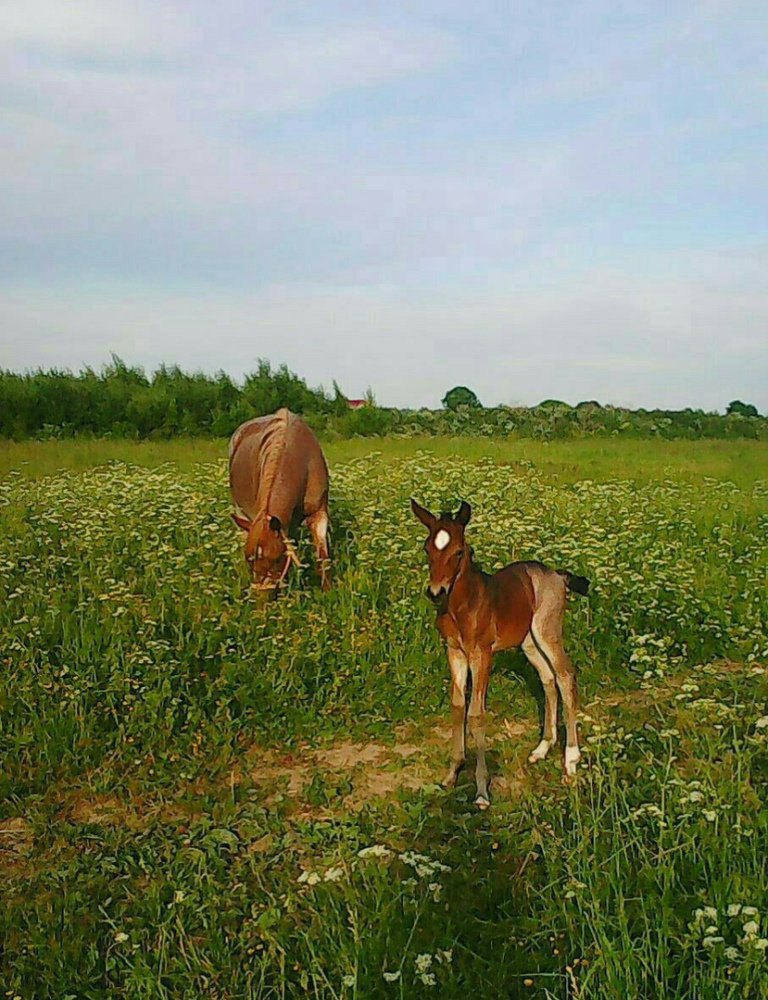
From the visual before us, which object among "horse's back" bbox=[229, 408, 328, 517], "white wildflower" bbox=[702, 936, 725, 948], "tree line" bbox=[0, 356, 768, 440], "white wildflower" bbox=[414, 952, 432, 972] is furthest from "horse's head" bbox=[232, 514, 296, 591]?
"tree line" bbox=[0, 356, 768, 440]

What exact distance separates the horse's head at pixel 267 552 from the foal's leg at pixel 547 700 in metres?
2.93

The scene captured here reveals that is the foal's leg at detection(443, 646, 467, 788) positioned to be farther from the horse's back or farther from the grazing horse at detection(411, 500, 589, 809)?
the horse's back

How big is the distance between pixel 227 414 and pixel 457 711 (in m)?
22.5

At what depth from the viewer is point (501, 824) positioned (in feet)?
17.0

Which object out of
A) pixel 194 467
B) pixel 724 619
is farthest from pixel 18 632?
pixel 194 467

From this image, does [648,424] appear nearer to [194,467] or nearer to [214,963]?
[194,467]

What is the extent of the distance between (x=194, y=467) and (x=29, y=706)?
1203cm

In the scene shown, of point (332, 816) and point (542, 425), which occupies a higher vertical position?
point (542, 425)

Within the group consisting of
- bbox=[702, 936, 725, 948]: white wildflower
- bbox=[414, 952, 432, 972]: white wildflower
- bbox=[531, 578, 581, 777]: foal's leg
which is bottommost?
bbox=[414, 952, 432, 972]: white wildflower

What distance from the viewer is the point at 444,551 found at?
5.37 m

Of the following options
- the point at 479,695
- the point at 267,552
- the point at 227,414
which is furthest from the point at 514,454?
the point at 479,695

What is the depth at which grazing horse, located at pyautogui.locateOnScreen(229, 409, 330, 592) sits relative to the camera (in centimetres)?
877

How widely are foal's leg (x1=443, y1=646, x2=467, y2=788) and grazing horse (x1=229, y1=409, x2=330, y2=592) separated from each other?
119 inches

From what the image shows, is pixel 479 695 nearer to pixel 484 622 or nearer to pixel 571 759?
pixel 484 622
